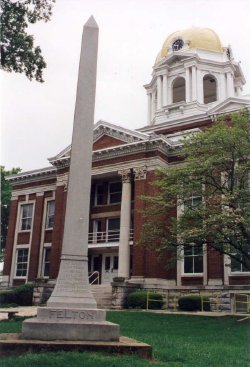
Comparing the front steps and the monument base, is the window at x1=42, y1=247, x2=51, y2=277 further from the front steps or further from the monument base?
the monument base

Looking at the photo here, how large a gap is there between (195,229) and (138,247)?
1075 centimetres

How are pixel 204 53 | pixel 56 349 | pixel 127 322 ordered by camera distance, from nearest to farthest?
pixel 56 349, pixel 127 322, pixel 204 53

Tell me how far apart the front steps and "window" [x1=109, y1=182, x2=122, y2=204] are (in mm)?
8169

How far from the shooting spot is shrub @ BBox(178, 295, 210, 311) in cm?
2364

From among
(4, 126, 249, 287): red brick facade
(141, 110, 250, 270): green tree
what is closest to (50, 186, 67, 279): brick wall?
(4, 126, 249, 287): red brick facade

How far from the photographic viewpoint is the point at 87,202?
9703mm

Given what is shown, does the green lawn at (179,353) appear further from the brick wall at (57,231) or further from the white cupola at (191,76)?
the white cupola at (191,76)

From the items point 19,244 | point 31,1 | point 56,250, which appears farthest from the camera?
point 19,244

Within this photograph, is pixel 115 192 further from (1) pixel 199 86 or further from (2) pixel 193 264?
(1) pixel 199 86

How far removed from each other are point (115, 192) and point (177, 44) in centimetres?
1801

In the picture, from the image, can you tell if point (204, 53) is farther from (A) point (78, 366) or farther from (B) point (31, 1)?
(A) point (78, 366)

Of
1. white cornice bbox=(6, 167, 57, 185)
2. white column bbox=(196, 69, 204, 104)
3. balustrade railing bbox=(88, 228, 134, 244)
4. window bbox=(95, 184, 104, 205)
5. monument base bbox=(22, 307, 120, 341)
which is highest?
white column bbox=(196, 69, 204, 104)

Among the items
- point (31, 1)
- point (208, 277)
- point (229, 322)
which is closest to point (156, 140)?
point (208, 277)

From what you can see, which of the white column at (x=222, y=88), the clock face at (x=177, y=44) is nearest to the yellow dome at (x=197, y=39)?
the clock face at (x=177, y=44)
